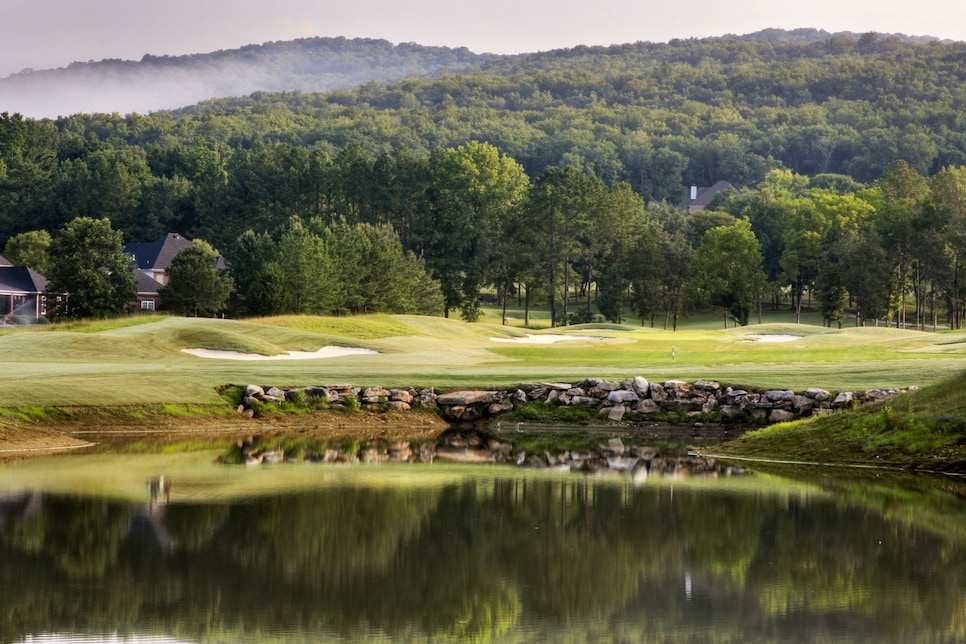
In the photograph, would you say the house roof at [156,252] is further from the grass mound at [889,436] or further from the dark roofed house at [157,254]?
the grass mound at [889,436]

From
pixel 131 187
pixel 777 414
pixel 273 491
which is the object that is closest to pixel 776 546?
pixel 273 491

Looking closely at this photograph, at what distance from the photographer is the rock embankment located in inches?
1222

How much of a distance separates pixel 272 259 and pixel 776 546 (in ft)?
220

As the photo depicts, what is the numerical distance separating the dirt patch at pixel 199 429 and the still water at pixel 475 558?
4.80 m

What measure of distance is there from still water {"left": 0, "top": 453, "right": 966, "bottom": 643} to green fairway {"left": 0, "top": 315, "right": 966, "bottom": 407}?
1004 cm

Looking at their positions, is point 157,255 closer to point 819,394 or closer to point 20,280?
point 20,280

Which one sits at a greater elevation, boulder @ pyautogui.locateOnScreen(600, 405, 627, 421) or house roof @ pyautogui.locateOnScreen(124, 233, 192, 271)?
house roof @ pyautogui.locateOnScreen(124, 233, 192, 271)

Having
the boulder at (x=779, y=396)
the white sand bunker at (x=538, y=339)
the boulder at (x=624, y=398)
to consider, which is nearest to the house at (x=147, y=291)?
the white sand bunker at (x=538, y=339)

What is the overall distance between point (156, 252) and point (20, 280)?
2097cm

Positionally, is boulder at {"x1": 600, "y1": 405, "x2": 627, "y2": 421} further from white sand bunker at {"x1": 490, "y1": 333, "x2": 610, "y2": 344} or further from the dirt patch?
white sand bunker at {"x1": 490, "y1": 333, "x2": 610, "y2": 344}

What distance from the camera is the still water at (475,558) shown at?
1107 cm

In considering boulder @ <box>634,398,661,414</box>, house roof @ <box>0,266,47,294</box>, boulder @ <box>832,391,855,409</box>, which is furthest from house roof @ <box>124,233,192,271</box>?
boulder @ <box>832,391,855,409</box>

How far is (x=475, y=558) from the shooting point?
1410 cm

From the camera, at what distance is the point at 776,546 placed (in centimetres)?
1497
